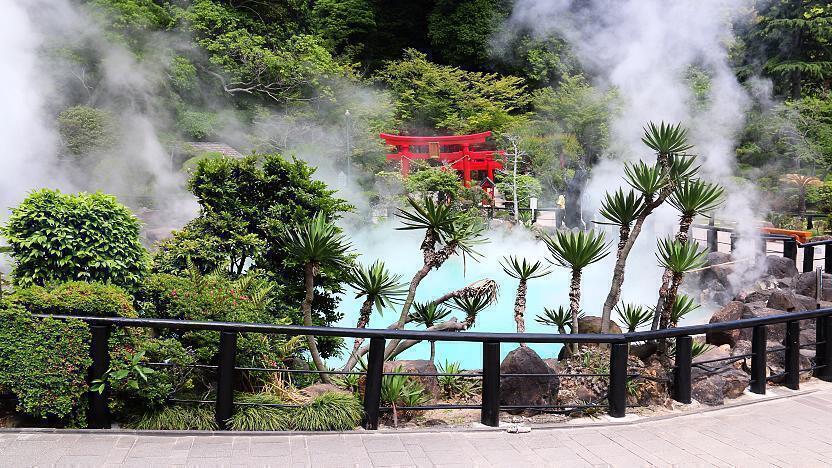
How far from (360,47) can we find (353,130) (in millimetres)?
Answer: 4501

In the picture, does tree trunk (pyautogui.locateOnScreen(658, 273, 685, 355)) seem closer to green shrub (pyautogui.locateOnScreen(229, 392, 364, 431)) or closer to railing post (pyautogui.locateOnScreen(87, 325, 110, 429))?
green shrub (pyautogui.locateOnScreen(229, 392, 364, 431))

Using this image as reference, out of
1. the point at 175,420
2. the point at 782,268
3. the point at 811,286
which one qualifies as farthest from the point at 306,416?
the point at 782,268

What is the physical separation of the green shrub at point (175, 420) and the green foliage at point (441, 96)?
22129mm

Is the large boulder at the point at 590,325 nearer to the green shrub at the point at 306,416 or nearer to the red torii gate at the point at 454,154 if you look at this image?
the green shrub at the point at 306,416

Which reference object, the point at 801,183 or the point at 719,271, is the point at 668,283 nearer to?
the point at 719,271

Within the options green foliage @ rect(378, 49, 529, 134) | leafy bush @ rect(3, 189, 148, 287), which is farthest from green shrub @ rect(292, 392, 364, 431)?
green foliage @ rect(378, 49, 529, 134)

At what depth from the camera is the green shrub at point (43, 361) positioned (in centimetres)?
383

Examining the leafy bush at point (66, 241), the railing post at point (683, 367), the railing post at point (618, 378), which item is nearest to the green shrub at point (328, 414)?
the railing post at point (618, 378)

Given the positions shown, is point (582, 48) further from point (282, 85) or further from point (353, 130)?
point (282, 85)

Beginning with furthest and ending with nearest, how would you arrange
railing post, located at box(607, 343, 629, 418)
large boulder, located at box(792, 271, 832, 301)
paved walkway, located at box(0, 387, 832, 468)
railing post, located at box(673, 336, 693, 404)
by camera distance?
large boulder, located at box(792, 271, 832, 301)
railing post, located at box(673, 336, 693, 404)
railing post, located at box(607, 343, 629, 418)
paved walkway, located at box(0, 387, 832, 468)

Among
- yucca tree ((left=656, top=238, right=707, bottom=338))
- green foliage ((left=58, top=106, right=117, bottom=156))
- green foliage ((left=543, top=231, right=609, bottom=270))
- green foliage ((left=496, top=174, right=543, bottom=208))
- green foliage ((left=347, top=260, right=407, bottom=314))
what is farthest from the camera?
green foliage ((left=496, top=174, right=543, bottom=208))

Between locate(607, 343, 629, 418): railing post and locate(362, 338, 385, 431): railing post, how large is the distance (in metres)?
1.48

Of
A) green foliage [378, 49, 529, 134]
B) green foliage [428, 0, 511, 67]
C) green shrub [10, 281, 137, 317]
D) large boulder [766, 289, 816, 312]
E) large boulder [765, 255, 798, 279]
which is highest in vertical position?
green foliage [428, 0, 511, 67]

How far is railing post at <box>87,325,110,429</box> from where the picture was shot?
155 inches
